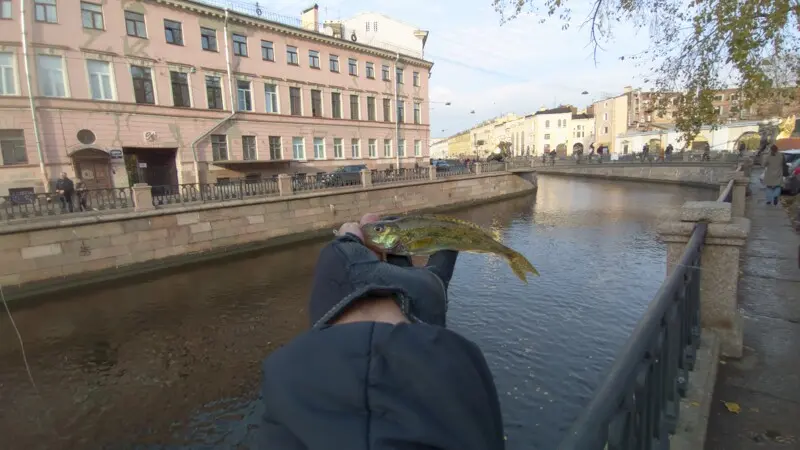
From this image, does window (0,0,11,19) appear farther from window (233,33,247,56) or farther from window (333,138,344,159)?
window (333,138,344,159)

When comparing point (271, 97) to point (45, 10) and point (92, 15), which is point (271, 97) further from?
point (45, 10)

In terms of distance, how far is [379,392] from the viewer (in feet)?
2.81

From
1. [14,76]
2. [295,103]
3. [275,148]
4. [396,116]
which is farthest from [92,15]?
[396,116]

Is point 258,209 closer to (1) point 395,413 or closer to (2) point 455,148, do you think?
(1) point 395,413

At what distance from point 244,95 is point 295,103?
4.02 meters

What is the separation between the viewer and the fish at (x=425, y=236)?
81.0 inches

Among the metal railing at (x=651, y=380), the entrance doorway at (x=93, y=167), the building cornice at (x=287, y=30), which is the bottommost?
the metal railing at (x=651, y=380)

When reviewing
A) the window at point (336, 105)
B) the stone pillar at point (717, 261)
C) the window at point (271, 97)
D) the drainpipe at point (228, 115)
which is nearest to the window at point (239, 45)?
the drainpipe at point (228, 115)

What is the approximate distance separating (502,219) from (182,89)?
21.2 meters

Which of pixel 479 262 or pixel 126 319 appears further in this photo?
pixel 479 262

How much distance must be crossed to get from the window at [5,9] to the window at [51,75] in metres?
1.88

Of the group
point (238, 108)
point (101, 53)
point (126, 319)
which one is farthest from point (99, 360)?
point (238, 108)

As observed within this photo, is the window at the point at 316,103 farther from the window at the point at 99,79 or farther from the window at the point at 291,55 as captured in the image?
the window at the point at 99,79

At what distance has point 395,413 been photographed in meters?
0.84
